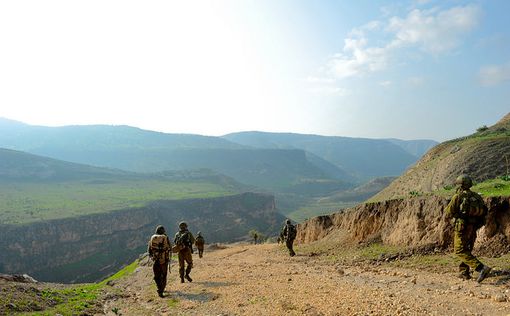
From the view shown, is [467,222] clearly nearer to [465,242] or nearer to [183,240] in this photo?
[465,242]

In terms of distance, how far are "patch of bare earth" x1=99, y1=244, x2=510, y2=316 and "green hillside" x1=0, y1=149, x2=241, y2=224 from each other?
10361cm

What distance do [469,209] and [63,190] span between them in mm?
167501

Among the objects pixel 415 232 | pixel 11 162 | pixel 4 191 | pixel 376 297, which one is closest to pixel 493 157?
pixel 415 232

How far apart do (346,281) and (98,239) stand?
11315cm

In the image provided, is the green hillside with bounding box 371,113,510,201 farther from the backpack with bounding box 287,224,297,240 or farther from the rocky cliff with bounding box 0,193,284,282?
the rocky cliff with bounding box 0,193,284,282

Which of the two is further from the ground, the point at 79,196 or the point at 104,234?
the point at 79,196

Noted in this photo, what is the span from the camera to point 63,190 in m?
156

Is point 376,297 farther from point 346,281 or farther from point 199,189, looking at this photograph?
point 199,189

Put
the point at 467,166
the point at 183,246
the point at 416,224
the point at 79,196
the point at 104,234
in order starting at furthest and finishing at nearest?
the point at 79,196 → the point at 104,234 → the point at 467,166 → the point at 416,224 → the point at 183,246

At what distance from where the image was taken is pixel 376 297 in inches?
410

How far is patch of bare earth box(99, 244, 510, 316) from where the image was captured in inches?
360

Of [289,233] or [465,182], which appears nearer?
[465,182]

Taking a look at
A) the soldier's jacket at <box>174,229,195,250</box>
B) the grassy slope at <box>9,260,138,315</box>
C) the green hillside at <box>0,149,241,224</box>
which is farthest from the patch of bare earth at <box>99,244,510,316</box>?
the green hillside at <box>0,149,241,224</box>

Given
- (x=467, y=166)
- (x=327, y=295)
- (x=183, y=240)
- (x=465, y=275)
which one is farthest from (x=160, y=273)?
(x=467, y=166)
